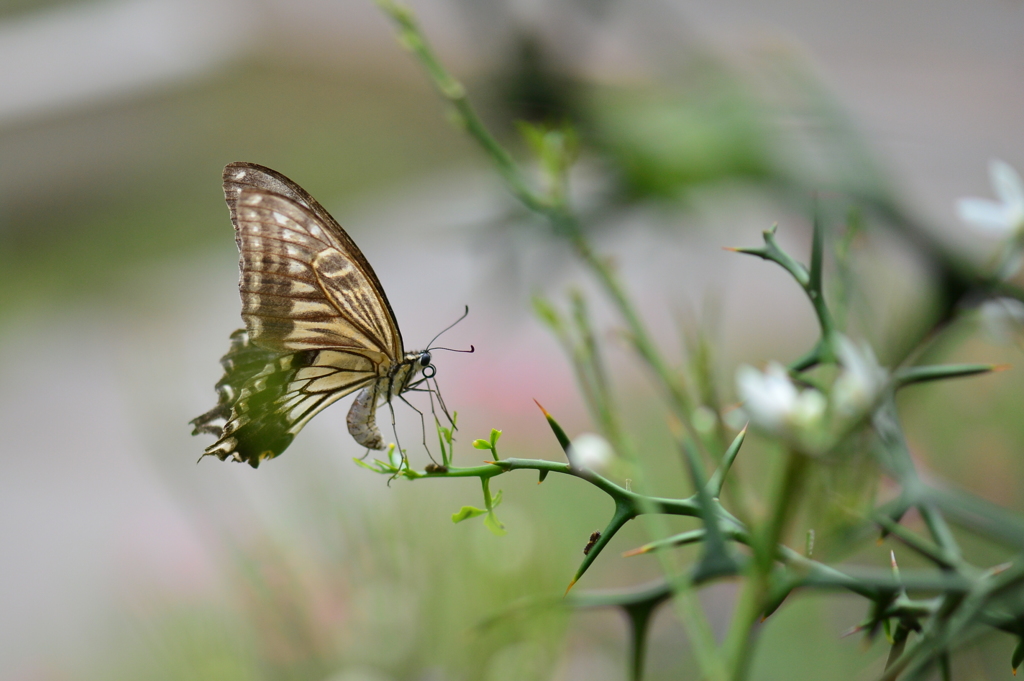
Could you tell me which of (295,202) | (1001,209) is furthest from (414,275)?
(1001,209)

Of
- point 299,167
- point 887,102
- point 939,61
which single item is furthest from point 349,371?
point 939,61

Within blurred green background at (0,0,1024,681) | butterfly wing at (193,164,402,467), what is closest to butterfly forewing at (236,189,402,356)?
butterfly wing at (193,164,402,467)

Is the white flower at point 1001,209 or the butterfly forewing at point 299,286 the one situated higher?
the butterfly forewing at point 299,286

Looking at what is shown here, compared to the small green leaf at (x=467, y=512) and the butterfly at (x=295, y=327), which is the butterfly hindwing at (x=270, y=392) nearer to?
the butterfly at (x=295, y=327)

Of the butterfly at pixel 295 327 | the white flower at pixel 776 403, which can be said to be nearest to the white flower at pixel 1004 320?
the white flower at pixel 776 403

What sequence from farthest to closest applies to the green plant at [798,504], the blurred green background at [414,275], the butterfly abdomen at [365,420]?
the blurred green background at [414,275]
the butterfly abdomen at [365,420]
the green plant at [798,504]

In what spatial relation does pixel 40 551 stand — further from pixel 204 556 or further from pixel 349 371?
pixel 349 371
